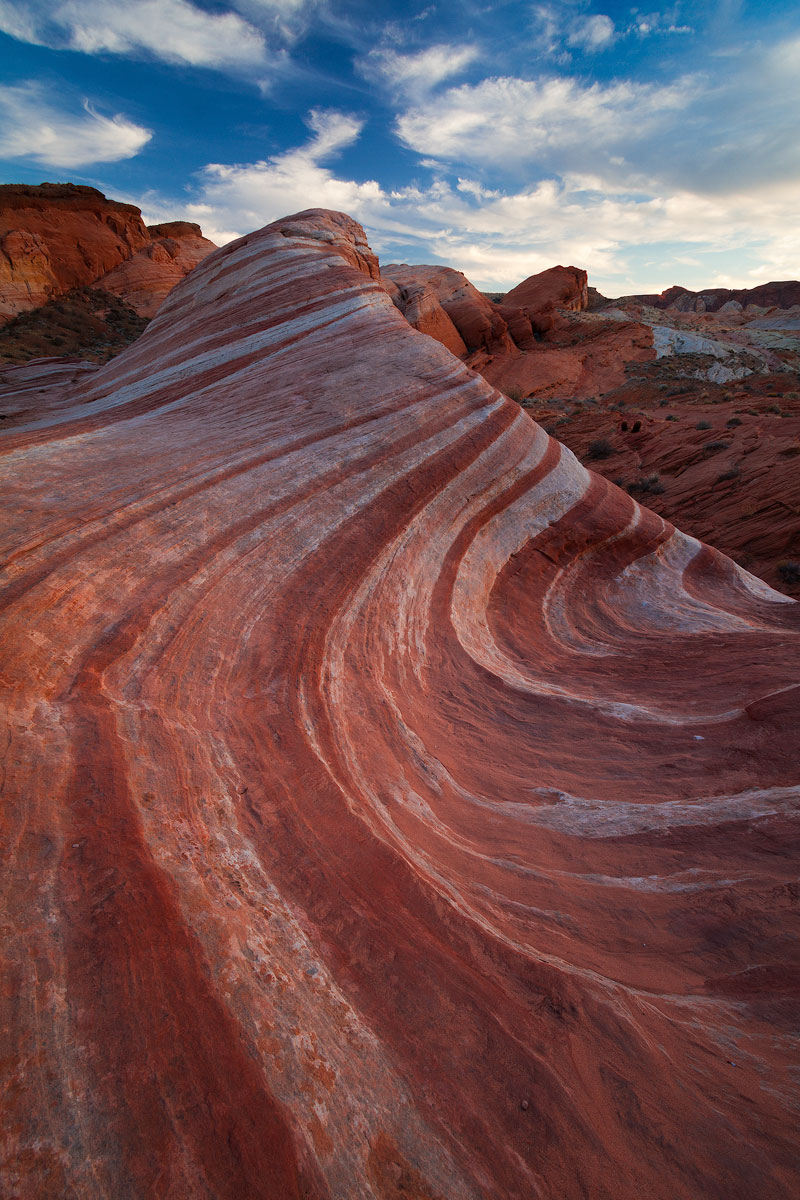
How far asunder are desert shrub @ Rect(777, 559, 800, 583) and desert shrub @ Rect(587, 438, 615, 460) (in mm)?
8733

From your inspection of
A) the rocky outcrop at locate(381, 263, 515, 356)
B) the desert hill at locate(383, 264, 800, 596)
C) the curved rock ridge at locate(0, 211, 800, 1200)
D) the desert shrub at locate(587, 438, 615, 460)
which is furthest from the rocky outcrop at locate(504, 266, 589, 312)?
the curved rock ridge at locate(0, 211, 800, 1200)

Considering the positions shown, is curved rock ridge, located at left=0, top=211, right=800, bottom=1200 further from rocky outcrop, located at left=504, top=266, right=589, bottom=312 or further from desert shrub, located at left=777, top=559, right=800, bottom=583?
rocky outcrop, located at left=504, top=266, right=589, bottom=312

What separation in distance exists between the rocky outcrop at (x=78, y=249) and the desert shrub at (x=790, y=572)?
113 ft

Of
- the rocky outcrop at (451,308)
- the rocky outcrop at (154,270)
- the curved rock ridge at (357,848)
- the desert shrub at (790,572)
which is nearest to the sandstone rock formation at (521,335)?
the rocky outcrop at (451,308)

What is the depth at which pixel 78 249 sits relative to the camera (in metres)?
32.2

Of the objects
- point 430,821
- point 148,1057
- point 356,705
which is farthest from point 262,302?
point 148,1057

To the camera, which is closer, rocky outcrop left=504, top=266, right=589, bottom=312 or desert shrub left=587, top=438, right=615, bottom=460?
desert shrub left=587, top=438, right=615, bottom=460

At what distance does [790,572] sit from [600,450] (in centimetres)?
915

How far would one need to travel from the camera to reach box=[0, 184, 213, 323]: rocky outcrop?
91.3 ft

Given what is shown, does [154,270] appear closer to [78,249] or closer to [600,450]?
[78,249]

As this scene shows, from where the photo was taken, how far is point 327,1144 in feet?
5.88

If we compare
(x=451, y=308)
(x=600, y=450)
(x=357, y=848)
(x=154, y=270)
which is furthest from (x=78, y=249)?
(x=357, y=848)

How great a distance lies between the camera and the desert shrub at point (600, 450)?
19.5 m

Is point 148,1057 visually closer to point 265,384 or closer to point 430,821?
point 430,821
